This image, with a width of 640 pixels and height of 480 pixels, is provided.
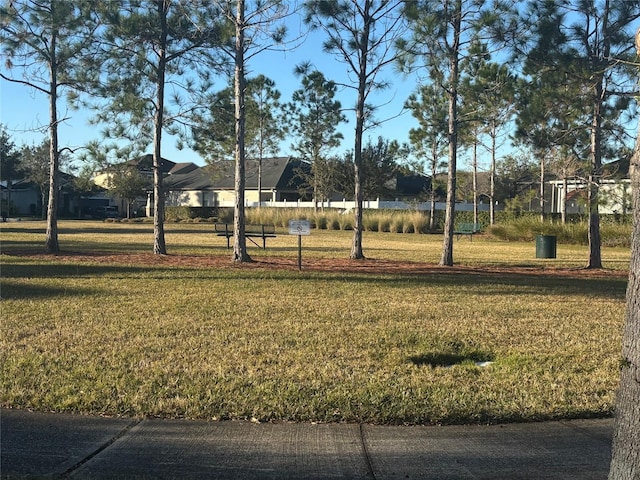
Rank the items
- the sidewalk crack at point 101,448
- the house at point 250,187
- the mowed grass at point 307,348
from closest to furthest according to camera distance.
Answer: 1. the sidewalk crack at point 101,448
2. the mowed grass at point 307,348
3. the house at point 250,187

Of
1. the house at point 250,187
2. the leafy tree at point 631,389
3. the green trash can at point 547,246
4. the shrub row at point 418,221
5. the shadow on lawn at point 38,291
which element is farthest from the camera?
the house at point 250,187

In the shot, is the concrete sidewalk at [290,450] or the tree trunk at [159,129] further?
the tree trunk at [159,129]

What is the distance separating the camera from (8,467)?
3576 mm

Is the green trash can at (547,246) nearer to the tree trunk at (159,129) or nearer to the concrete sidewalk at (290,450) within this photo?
the tree trunk at (159,129)

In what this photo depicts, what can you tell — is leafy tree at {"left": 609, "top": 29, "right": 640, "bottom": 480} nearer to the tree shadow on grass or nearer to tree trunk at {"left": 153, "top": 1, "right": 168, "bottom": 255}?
the tree shadow on grass

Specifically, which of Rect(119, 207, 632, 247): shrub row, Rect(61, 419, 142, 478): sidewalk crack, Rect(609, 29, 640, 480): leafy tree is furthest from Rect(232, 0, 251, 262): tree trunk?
Rect(119, 207, 632, 247): shrub row

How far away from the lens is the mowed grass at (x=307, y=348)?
4863 mm

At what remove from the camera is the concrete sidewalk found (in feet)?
12.0

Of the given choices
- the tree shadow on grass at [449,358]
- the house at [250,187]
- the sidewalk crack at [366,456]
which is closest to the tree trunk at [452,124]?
the tree shadow on grass at [449,358]

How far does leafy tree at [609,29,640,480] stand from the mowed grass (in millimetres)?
2198

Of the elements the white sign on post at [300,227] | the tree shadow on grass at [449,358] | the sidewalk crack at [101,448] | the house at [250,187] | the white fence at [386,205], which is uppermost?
the house at [250,187]

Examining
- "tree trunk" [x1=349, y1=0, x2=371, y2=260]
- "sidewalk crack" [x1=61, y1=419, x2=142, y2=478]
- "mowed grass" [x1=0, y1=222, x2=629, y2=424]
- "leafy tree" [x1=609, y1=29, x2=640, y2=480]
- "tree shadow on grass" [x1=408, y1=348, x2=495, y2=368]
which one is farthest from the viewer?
"tree trunk" [x1=349, y1=0, x2=371, y2=260]

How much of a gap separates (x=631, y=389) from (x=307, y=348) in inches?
172

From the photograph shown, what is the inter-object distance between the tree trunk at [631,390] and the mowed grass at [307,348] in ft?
7.22
